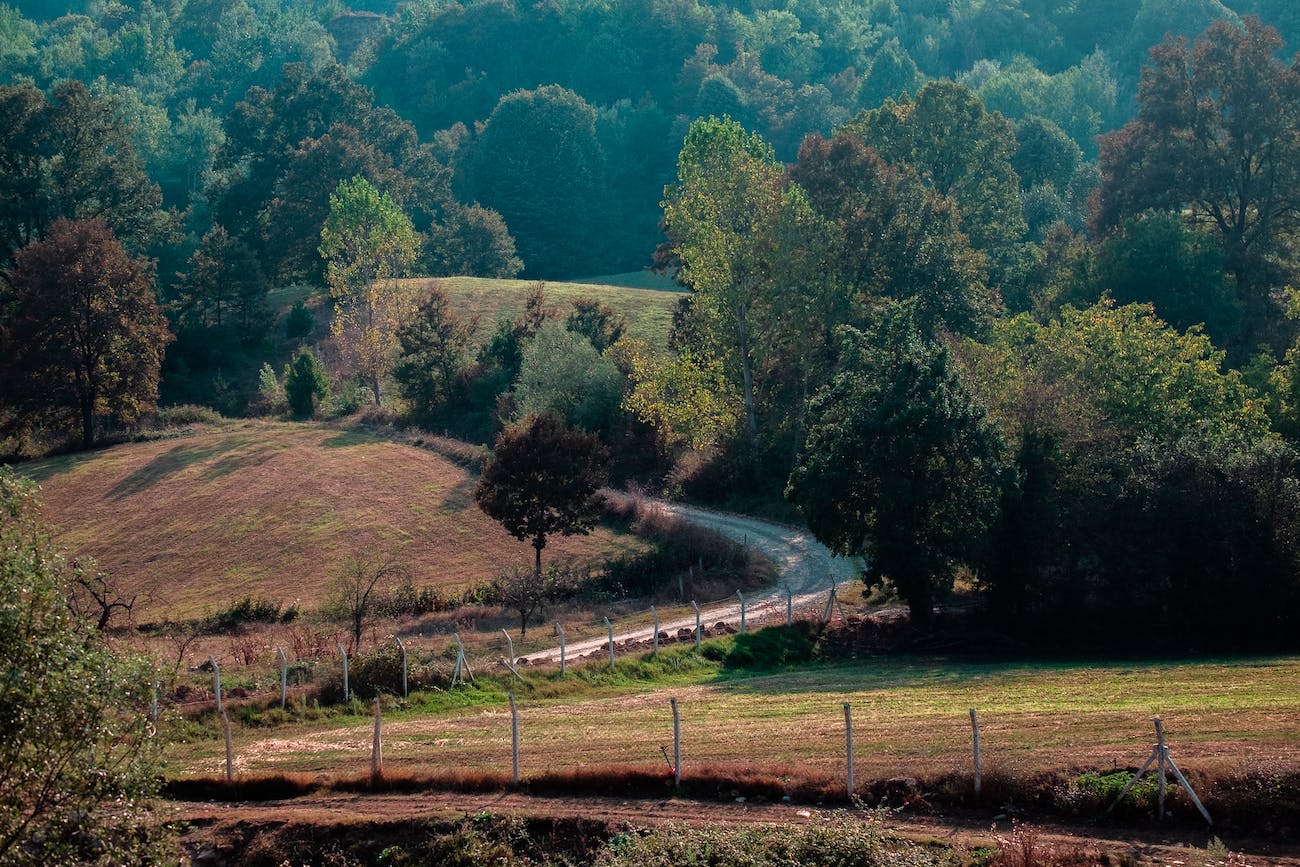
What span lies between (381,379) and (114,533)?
94.3 ft

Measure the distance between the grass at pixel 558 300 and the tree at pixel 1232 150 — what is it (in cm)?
3283

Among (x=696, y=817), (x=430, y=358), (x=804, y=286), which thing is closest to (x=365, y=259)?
(x=430, y=358)

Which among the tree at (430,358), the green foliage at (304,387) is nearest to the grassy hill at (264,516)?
the tree at (430,358)

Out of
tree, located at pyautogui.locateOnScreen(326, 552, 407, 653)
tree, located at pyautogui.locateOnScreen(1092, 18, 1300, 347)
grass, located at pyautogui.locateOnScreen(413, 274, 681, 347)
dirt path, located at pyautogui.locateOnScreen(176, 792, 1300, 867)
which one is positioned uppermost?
tree, located at pyautogui.locateOnScreen(1092, 18, 1300, 347)

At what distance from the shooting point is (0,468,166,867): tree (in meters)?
16.8

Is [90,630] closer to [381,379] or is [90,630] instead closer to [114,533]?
[114,533]

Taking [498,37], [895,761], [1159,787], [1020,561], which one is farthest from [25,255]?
[498,37]

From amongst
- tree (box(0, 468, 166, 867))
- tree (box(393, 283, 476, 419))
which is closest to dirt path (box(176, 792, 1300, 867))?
tree (box(0, 468, 166, 867))

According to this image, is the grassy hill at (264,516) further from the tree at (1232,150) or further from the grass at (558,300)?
the tree at (1232,150)

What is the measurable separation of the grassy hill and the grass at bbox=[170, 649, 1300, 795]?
17.8 metres

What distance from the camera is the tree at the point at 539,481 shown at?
4369 cm

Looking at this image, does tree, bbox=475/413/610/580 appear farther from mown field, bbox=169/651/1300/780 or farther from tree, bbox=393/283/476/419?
tree, bbox=393/283/476/419

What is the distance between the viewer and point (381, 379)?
82188 mm

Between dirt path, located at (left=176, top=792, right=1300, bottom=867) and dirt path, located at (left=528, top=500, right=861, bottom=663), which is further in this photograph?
dirt path, located at (left=528, top=500, right=861, bottom=663)
